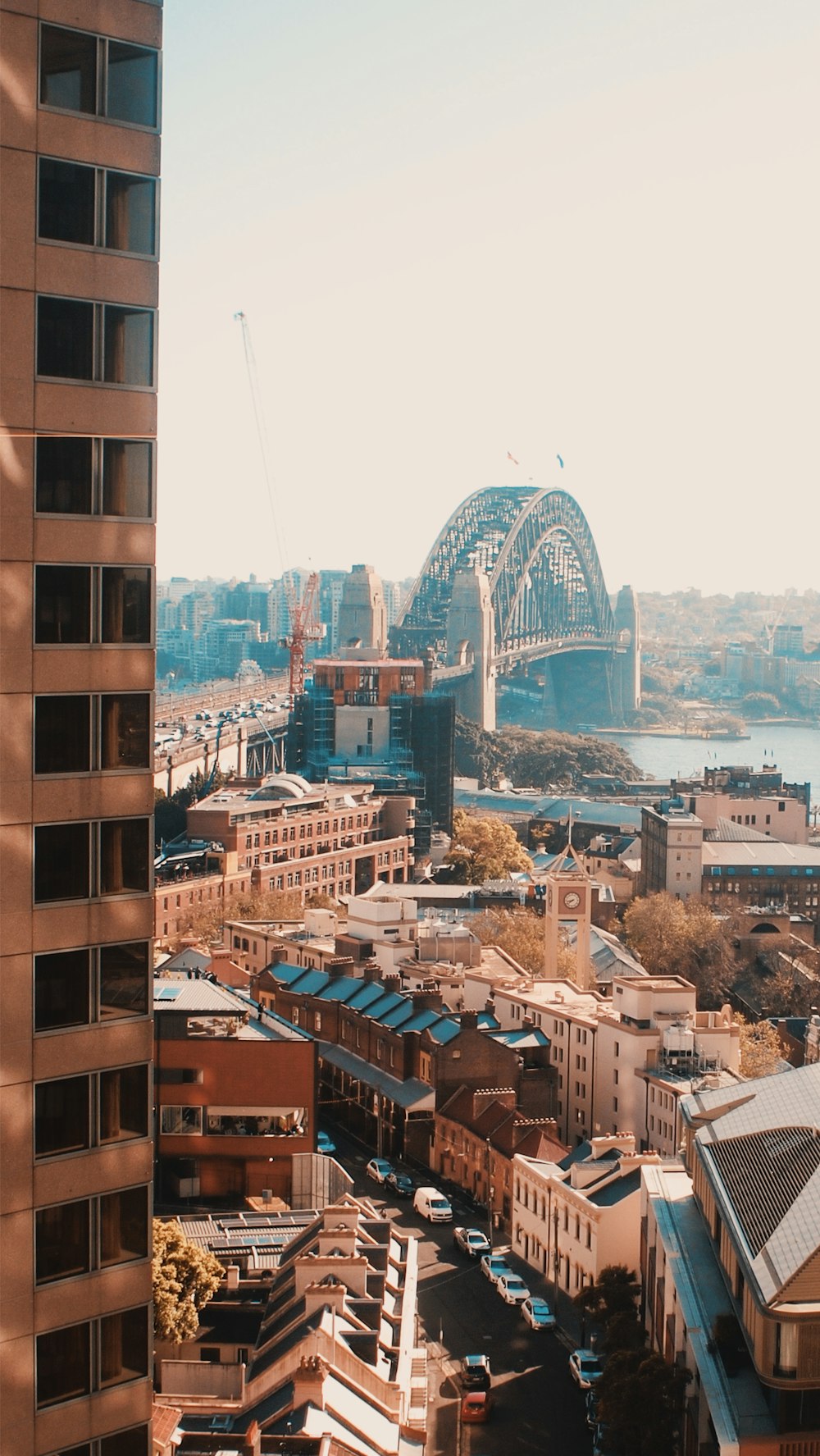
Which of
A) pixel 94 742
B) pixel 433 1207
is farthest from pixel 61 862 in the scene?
pixel 433 1207

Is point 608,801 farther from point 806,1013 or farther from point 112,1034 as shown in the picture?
point 112,1034

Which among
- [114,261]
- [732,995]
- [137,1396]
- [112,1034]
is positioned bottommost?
[732,995]

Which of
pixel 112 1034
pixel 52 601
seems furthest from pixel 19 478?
pixel 112 1034

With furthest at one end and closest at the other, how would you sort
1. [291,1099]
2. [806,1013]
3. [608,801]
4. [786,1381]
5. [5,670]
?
1. [608,801]
2. [806,1013]
3. [291,1099]
4. [786,1381]
5. [5,670]

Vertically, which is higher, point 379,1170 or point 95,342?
point 95,342

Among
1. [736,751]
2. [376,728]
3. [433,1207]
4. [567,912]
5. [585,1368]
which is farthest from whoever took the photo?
[736,751]

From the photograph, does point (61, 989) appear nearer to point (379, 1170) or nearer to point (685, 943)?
point (379, 1170)

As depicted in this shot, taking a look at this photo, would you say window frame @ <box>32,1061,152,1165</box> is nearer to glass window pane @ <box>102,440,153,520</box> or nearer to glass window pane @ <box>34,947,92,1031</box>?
glass window pane @ <box>34,947,92,1031</box>
